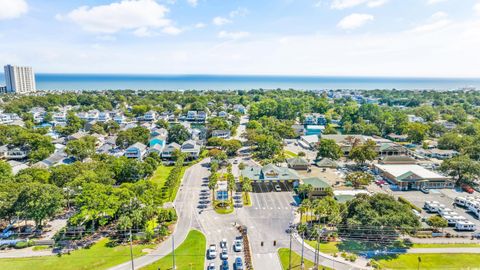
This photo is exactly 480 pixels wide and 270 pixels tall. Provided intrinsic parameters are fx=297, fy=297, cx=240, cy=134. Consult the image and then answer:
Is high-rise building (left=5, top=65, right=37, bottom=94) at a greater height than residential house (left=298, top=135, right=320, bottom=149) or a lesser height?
greater

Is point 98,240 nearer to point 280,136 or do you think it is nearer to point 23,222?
point 23,222

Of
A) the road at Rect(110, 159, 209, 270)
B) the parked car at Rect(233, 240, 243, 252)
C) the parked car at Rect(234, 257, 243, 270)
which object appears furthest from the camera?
the parked car at Rect(233, 240, 243, 252)

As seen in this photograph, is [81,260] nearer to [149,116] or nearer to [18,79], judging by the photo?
[149,116]

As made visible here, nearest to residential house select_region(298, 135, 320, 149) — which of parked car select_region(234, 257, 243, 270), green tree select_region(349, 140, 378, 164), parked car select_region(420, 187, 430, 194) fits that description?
green tree select_region(349, 140, 378, 164)

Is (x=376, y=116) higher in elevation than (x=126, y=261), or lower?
higher

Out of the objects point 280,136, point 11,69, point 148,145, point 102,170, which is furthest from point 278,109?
point 11,69

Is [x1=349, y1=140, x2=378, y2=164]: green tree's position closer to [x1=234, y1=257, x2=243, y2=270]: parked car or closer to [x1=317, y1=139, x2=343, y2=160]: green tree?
[x1=317, y1=139, x2=343, y2=160]: green tree
